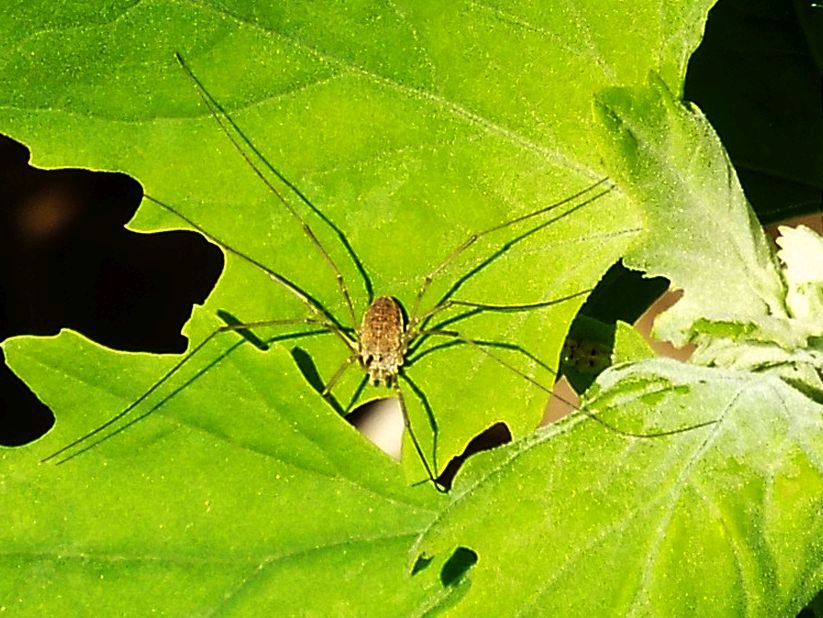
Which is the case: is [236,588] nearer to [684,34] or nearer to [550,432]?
[550,432]

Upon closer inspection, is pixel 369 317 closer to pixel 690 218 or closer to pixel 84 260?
pixel 690 218

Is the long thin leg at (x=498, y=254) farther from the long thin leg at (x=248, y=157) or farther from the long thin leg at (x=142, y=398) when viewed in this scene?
the long thin leg at (x=142, y=398)

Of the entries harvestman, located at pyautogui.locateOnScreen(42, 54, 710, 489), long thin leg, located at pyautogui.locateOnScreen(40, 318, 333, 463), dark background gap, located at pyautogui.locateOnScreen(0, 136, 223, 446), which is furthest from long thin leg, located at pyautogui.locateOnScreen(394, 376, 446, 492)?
dark background gap, located at pyautogui.locateOnScreen(0, 136, 223, 446)

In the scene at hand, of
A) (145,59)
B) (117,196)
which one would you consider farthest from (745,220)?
(117,196)

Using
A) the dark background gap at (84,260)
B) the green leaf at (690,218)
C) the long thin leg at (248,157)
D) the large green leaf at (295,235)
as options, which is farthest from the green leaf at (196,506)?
the dark background gap at (84,260)

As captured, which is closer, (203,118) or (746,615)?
(746,615)

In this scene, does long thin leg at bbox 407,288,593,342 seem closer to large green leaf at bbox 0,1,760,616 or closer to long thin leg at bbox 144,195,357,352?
large green leaf at bbox 0,1,760,616

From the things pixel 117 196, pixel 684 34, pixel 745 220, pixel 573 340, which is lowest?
pixel 117 196
